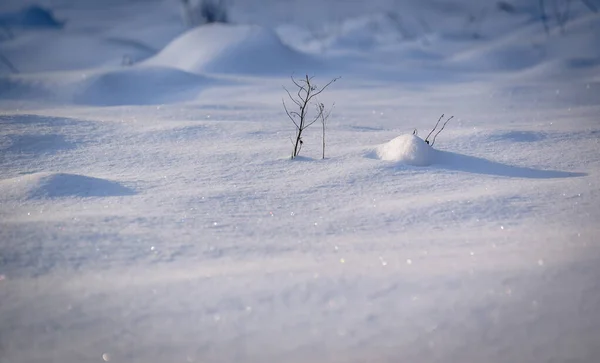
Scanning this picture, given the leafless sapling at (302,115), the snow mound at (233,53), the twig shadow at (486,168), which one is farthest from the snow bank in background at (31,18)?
the twig shadow at (486,168)

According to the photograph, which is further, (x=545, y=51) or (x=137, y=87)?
(x=545, y=51)

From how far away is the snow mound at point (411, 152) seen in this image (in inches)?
159

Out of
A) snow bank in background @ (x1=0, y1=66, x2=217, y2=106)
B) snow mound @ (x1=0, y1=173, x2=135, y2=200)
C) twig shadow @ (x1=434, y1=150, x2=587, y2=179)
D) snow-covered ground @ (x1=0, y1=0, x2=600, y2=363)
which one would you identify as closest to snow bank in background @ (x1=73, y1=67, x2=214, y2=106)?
snow bank in background @ (x1=0, y1=66, x2=217, y2=106)

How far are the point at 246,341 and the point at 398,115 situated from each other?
5.87m

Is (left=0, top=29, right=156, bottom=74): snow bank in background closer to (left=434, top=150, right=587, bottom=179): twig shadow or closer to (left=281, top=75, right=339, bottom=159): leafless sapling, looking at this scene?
(left=281, top=75, right=339, bottom=159): leafless sapling

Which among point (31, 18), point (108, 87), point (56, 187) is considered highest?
point (31, 18)

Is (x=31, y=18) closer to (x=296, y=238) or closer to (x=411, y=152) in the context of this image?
(x=411, y=152)

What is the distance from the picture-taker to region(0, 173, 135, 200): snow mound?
3419 mm

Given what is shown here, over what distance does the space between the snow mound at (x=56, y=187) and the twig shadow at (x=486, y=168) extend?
94.0 inches

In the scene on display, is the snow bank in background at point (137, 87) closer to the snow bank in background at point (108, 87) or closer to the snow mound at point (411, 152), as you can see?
the snow bank in background at point (108, 87)

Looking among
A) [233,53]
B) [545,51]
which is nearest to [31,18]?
[233,53]

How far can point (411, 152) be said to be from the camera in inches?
160

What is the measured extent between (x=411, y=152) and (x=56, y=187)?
2.55 metres

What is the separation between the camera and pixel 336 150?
4.75 meters
